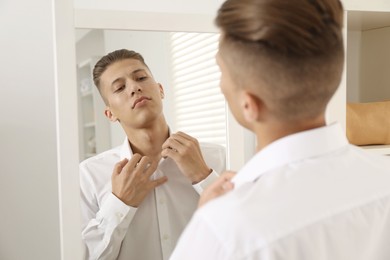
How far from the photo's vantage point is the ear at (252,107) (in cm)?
58

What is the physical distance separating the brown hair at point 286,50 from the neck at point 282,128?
0.01 meters

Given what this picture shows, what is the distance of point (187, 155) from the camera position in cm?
103

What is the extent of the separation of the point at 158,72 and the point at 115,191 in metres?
0.27

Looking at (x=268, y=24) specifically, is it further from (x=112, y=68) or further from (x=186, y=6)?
(x=186, y=6)

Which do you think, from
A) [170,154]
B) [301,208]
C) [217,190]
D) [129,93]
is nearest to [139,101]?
[129,93]

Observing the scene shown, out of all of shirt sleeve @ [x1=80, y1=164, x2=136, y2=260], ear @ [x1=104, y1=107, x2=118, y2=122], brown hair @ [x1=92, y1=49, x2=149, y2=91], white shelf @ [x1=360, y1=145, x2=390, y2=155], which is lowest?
shirt sleeve @ [x1=80, y1=164, x2=136, y2=260]

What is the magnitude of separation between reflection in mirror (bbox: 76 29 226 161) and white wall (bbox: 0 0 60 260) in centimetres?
21

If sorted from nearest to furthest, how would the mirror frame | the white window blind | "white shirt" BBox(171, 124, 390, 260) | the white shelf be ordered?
"white shirt" BBox(171, 124, 390, 260) < the mirror frame < the white window blind < the white shelf

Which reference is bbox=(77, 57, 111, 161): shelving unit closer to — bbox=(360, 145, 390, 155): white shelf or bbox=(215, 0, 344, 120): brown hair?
bbox=(215, 0, 344, 120): brown hair

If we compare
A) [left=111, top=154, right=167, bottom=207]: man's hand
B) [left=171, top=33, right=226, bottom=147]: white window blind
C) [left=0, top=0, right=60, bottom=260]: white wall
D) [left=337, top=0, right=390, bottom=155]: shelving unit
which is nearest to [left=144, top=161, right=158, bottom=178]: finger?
[left=111, top=154, right=167, bottom=207]: man's hand

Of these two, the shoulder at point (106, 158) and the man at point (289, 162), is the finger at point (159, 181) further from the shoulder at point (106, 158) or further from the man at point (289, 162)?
the man at point (289, 162)

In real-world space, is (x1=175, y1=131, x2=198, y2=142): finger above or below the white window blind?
below

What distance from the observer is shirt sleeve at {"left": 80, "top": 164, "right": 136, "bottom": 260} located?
3.23ft

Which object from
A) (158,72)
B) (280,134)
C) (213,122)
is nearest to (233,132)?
(213,122)
